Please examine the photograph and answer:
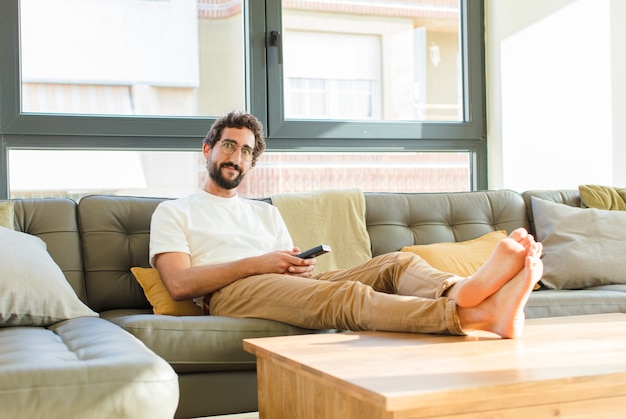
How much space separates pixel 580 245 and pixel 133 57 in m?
2.20

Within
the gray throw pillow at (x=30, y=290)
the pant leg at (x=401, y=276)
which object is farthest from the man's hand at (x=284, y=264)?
the gray throw pillow at (x=30, y=290)

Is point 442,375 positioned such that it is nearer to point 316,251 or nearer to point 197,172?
point 316,251

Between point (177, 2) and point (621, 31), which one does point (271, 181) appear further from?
point (621, 31)

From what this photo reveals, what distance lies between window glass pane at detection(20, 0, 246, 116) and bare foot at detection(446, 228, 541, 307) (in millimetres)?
2085

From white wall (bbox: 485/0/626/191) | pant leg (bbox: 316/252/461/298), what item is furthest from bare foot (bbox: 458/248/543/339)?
white wall (bbox: 485/0/626/191)

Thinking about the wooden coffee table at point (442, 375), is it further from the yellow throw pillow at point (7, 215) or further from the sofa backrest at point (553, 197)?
the sofa backrest at point (553, 197)

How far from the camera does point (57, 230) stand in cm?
293

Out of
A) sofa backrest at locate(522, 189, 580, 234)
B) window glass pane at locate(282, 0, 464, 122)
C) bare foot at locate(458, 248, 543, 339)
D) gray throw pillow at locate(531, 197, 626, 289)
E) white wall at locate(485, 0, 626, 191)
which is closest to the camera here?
bare foot at locate(458, 248, 543, 339)

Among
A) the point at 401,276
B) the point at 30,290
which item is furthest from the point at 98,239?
the point at 401,276

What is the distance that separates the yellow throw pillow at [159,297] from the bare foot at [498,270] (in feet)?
3.55

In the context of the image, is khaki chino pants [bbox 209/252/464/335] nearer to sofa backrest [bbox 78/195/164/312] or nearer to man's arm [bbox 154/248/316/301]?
man's arm [bbox 154/248/316/301]

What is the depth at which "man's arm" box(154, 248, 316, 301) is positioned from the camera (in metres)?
2.68

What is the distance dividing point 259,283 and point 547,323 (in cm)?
92

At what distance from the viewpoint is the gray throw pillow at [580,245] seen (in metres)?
3.30
